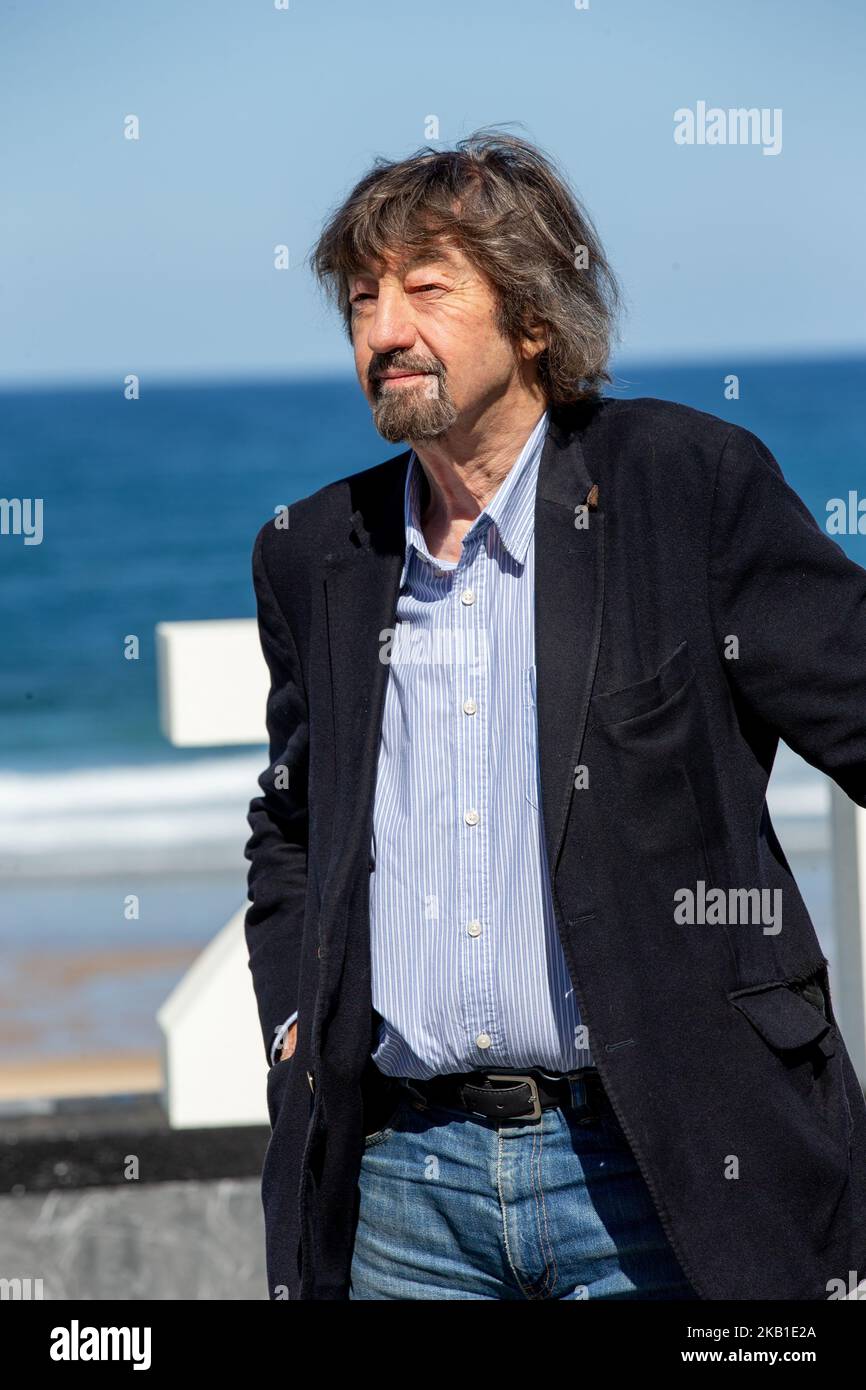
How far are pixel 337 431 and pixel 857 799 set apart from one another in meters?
34.7

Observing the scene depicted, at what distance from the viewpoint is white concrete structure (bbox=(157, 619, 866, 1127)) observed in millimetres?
3484

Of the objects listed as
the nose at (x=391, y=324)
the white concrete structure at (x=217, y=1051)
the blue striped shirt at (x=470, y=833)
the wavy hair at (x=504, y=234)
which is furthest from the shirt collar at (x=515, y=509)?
the white concrete structure at (x=217, y=1051)

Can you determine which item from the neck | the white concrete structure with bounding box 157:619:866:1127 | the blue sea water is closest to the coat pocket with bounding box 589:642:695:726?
the neck

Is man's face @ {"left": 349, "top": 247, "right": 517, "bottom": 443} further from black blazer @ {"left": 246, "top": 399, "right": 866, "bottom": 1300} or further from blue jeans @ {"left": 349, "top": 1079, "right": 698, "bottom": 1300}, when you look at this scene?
blue jeans @ {"left": 349, "top": 1079, "right": 698, "bottom": 1300}

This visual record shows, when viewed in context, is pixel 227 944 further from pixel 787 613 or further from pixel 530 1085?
pixel 787 613

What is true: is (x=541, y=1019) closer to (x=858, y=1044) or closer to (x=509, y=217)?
(x=509, y=217)

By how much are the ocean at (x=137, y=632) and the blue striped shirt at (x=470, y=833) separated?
16.1 inches

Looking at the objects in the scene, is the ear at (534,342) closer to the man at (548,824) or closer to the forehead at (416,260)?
Answer: the man at (548,824)

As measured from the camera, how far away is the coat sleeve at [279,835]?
2.50 m

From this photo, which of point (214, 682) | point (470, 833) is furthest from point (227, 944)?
point (470, 833)

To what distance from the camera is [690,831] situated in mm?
2049

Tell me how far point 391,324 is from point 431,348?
0.06 meters
